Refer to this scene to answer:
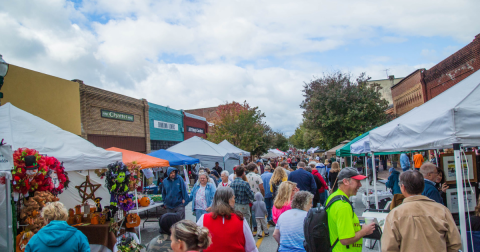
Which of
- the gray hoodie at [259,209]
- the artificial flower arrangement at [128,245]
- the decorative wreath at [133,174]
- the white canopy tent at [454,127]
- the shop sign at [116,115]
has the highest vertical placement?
the shop sign at [116,115]

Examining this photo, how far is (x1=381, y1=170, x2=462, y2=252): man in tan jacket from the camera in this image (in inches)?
102

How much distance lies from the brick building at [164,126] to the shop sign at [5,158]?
19802 mm

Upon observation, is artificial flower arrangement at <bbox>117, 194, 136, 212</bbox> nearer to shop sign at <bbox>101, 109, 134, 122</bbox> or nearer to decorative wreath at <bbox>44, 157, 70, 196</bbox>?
decorative wreath at <bbox>44, 157, 70, 196</bbox>

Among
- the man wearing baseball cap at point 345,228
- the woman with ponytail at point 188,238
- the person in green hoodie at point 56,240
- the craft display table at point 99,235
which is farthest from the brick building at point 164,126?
the woman with ponytail at point 188,238

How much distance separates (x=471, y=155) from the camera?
4852 mm

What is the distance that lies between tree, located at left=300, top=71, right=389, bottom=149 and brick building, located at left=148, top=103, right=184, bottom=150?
1233 cm

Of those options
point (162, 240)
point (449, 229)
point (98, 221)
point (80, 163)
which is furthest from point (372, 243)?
point (80, 163)

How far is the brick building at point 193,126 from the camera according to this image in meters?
30.6

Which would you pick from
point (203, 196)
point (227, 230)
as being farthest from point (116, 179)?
point (227, 230)

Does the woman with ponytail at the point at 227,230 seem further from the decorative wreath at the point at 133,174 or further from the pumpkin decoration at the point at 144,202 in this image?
the pumpkin decoration at the point at 144,202

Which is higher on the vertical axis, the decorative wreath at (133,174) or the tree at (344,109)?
the tree at (344,109)

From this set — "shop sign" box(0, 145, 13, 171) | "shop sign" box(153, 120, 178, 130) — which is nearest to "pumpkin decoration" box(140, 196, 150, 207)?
"shop sign" box(0, 145, 13, 171)

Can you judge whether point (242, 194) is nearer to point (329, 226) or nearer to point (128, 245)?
point (128, 245)

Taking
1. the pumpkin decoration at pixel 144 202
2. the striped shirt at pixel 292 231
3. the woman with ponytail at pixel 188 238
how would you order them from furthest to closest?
the pumpkin decoration at pixel 144 202 → the striped shirt at pixel 292 231 → the woman with ponytail at pixel 188 238
